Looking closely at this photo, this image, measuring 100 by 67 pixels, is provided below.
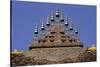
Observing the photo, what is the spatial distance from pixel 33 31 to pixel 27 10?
266 millimetres

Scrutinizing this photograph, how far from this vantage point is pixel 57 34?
2.59 m

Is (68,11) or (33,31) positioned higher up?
(68,11)

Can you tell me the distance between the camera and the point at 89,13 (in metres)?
2.77

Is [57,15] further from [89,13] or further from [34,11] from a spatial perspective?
[89,13]

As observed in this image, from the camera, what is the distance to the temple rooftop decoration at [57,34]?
99.5 inches

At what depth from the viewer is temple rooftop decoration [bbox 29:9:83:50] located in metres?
2.53
